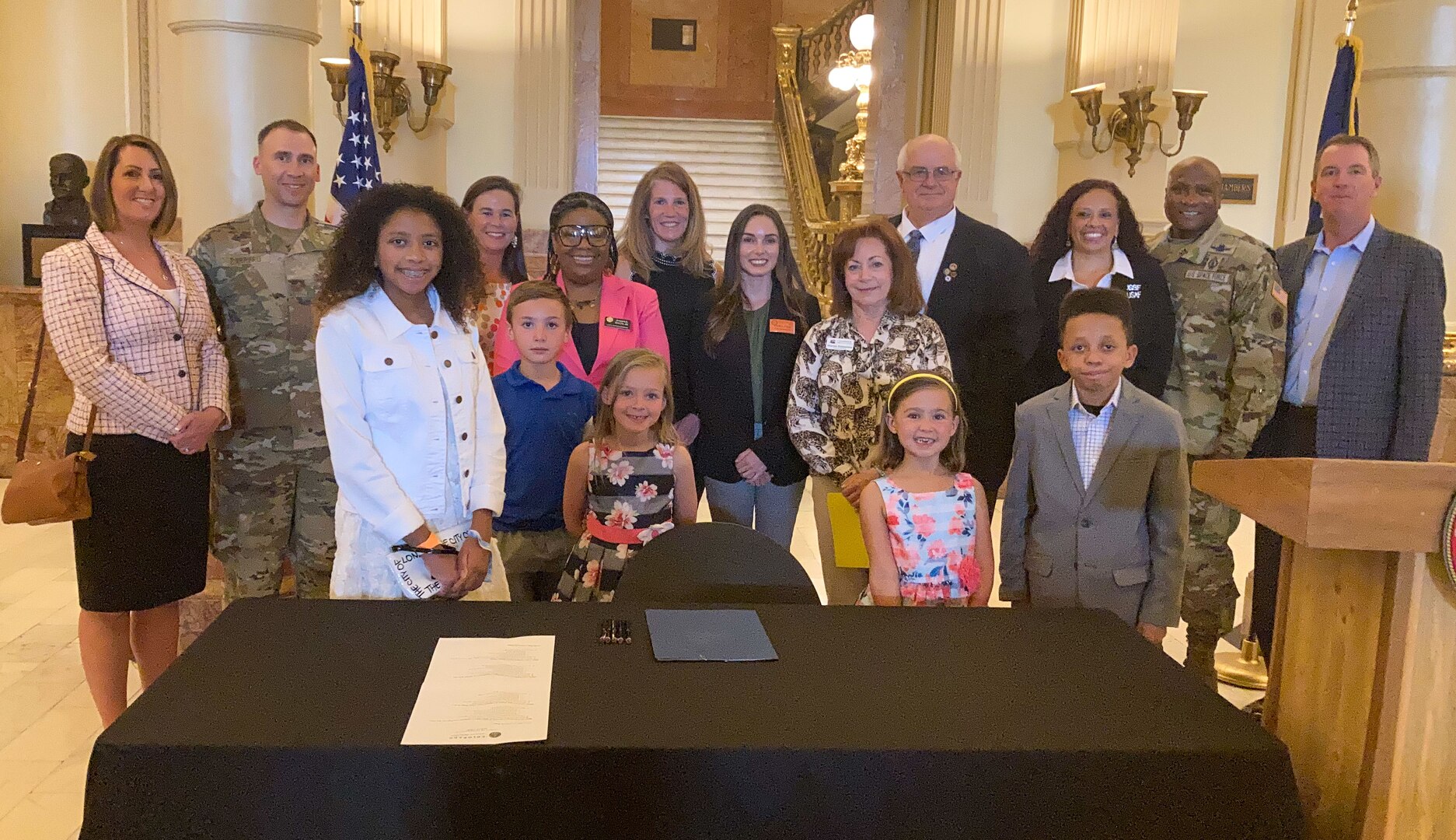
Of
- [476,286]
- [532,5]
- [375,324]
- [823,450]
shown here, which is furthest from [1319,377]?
[532,5]

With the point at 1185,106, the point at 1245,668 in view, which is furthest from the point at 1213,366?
the point at 1185,106

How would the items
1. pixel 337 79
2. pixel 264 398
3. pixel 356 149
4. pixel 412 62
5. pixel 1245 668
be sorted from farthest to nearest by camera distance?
1. pixel 412 62
2. pixel 337 79
3. pixel 356 149
4. pixel 1245 668
5. pixel 264 398

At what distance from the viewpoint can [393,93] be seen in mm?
5660

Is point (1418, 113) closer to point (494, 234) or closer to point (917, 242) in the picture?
point (917, 242)

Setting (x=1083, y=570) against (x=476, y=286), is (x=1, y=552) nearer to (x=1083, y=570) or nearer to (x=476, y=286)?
(x=476, y=286)

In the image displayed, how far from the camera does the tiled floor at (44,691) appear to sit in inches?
100.0

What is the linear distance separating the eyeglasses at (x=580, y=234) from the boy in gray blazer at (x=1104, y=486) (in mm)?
1309

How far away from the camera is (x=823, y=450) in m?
2.93

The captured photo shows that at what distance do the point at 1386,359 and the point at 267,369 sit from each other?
3.27 metres

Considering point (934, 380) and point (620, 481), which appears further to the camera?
point (620, 481)

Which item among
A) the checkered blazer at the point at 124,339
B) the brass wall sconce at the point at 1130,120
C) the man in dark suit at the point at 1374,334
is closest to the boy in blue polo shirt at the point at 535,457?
the checkered blazer at the point at 124,339

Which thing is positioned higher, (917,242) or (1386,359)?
(917,242)

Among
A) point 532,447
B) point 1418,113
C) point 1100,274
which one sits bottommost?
point 532,447

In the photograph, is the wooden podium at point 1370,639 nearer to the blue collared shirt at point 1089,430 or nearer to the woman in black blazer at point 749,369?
the blue collared shirt at point 1089,430
